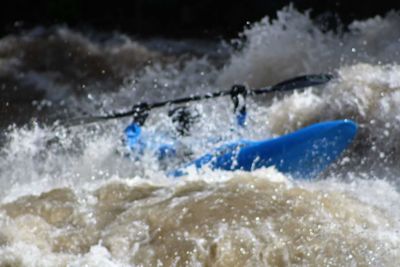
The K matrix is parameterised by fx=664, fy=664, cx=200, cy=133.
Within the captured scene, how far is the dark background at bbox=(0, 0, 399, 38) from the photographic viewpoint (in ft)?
30.9

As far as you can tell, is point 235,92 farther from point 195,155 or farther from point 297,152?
point 297,152

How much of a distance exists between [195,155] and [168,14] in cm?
653

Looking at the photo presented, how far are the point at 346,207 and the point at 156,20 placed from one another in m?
7.88

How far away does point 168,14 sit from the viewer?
35.0ft

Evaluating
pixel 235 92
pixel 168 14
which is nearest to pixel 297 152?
pixel 235 92

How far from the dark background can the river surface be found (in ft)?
1.31

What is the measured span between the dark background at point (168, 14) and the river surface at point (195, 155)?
40 centimetres

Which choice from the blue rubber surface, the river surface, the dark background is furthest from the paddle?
the dark background

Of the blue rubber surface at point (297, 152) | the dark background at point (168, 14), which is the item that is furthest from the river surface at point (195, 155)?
the dark background at point (168, 14)

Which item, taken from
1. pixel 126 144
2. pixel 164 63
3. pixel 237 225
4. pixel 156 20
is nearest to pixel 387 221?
pixel 237 225

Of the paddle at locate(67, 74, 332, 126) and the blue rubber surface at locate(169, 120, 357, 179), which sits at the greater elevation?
the paddle at locate(67, 74, 332, 126)

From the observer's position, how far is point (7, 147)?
578 cm

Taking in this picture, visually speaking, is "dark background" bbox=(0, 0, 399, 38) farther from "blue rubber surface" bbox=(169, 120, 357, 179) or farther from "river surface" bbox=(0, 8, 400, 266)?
"blue rubber surface" bbox=(169, 120, 357, 179)

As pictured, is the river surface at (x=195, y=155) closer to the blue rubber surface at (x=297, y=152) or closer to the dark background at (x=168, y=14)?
the blue rubber surface at (x=297, y=152)
